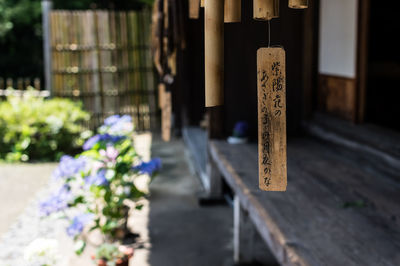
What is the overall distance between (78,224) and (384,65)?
4.17m

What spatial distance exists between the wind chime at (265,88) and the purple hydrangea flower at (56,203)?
90.6 inches

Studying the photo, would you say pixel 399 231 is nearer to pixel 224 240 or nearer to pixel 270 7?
pixel 270 7

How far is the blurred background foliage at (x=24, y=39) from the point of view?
14156 mm

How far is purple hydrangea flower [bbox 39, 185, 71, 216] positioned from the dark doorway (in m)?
3.68

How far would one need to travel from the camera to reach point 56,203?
329 cm

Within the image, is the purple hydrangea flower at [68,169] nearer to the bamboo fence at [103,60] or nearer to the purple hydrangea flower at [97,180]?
the purple hydrangea flower at [97,180]

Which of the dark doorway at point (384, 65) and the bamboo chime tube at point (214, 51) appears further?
the dark doorway at point (384, 65)

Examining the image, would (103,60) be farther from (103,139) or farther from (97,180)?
(97,180)

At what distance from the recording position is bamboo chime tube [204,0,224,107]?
1255mm

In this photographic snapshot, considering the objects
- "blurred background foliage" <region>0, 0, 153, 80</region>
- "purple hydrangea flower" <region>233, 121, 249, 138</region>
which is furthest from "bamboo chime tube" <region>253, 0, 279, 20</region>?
"blurred background foliage" <region>0, 0, 153, 80</region>

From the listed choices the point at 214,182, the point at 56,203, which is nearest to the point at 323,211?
the point at 56,203

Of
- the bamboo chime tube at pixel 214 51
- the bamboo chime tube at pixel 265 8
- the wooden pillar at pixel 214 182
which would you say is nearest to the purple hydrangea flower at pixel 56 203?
the wooden pillar at pixel 214 182

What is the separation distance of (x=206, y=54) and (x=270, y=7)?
0.66ft

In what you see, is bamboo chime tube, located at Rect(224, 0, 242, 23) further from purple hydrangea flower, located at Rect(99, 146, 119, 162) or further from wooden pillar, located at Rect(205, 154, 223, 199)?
wooden pillar, located at Rect(205, 154, 223, 199)
